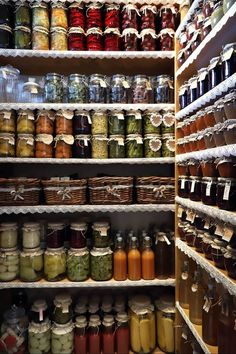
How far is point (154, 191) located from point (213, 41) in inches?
34.0

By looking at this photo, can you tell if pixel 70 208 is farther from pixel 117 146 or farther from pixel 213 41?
pixel 213 41

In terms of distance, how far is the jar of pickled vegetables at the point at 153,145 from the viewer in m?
1.83

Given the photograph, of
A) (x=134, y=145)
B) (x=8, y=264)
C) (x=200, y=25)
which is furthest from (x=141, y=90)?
(x=8, y=264)

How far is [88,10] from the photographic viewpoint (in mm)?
1859

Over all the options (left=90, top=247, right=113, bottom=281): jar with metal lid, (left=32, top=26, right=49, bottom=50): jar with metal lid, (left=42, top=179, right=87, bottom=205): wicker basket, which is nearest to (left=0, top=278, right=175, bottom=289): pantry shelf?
(left=90, top=247, right=113, bottom=281): jar with metal lid

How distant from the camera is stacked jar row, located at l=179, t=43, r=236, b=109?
3.61ft

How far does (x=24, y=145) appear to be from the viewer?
5.86 ft

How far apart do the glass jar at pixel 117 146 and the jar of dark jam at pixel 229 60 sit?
2.60ft

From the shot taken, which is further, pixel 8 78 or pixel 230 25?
pixel 8 78

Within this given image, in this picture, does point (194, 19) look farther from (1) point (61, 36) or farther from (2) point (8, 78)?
(2) point (8, 78)

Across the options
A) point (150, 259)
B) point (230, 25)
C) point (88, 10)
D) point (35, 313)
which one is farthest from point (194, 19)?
point (35, 313)

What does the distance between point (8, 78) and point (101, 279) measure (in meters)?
1.36

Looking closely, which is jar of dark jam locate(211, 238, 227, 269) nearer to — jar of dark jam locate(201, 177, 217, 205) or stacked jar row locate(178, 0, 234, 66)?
jar of dark jam locate(201, 177, 217, 205)

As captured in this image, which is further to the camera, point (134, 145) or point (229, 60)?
point (134, 145)
